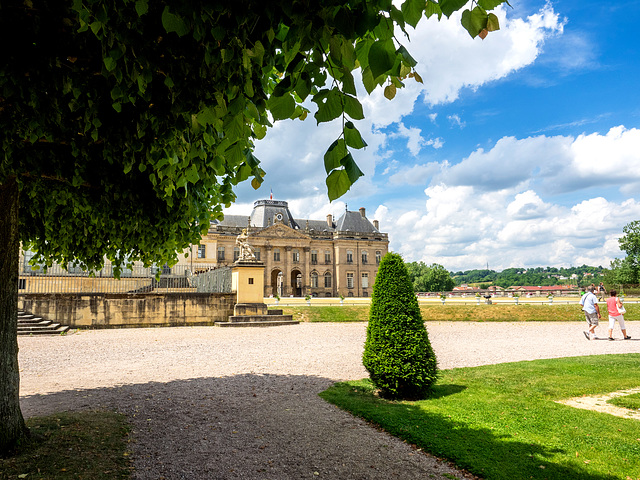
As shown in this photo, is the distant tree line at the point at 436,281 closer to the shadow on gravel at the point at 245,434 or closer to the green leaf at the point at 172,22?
the shadow on gravel at the point at 245,434

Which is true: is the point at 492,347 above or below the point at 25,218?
below

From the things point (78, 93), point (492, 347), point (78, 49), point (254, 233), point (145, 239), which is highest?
point (254, 233)

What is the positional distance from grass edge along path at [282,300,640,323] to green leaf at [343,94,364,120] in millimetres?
21032

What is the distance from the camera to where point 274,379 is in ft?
27.0

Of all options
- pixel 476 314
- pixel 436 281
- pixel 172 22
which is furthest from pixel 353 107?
pixel 436 281

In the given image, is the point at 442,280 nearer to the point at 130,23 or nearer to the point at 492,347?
the point at 492,347

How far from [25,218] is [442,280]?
8939cm

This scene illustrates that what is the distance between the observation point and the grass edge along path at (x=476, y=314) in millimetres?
23269

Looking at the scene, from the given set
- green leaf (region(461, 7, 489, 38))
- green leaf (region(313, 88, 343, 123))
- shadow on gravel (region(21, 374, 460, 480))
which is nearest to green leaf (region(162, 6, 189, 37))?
green leaf (region(313, 88, 343, 123))

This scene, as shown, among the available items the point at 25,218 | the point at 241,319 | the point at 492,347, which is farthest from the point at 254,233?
the point at 25,218

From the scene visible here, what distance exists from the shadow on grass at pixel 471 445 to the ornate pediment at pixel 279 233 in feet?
186

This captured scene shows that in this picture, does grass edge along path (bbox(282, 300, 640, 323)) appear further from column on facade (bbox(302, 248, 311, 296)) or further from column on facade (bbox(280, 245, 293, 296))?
column on facade (bbox(302, 248, 311, 296))

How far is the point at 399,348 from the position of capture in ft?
21.6

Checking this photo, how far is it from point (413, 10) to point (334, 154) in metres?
0.72
